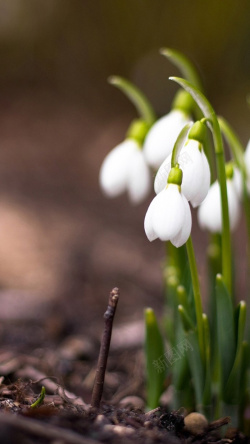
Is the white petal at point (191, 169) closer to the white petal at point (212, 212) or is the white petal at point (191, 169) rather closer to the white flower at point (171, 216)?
the white flower at point (171, 216)

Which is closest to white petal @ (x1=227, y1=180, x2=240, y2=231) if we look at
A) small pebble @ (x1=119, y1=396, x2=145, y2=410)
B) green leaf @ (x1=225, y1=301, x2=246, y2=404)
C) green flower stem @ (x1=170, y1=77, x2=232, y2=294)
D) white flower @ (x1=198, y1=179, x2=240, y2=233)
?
white flower @ (x1=198, y1=179, x2=240, y2=233)

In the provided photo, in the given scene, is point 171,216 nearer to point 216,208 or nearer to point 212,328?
point 216,208

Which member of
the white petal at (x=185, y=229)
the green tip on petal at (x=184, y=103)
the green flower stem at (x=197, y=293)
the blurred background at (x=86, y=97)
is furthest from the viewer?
the blurred background at (x=86, y=97)

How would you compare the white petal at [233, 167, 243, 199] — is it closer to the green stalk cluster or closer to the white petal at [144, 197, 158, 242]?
the green stalk cluster

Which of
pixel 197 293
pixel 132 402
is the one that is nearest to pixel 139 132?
pixel 197 293

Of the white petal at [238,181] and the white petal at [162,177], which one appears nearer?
the white petal at [162,177]

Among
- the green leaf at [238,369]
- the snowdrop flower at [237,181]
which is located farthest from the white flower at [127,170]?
the green leaf at [238,369]

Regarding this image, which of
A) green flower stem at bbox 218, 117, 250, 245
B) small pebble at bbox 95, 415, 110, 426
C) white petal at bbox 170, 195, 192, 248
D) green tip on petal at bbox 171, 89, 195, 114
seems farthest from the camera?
green tip on petal at bbox 171, 89, 195, 114
